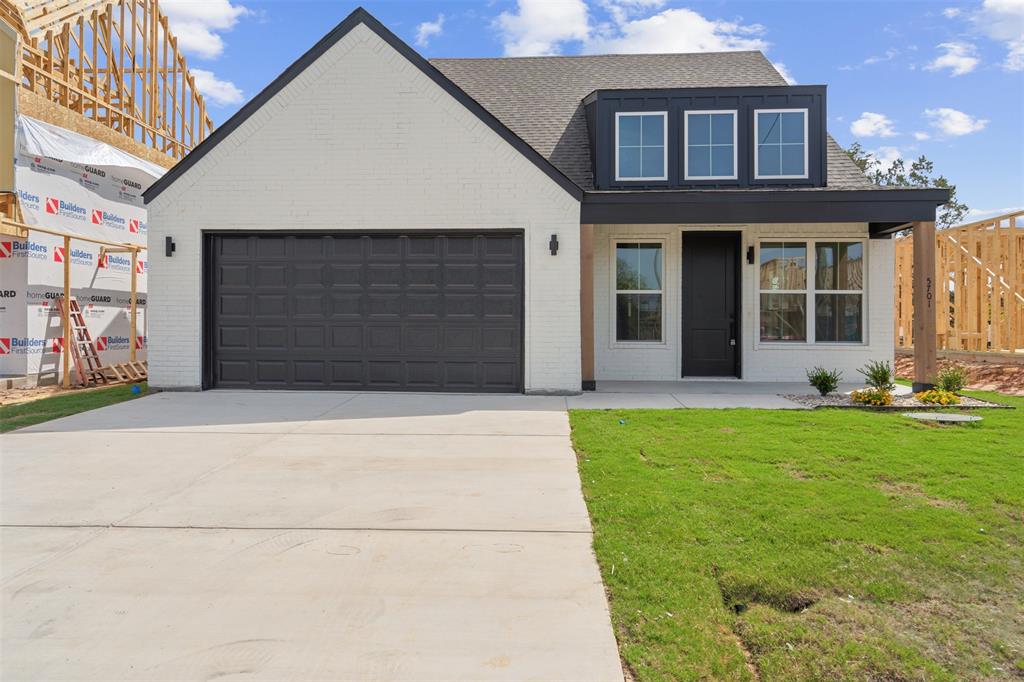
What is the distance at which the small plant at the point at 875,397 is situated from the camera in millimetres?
8945

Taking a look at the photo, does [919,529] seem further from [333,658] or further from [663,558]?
[333,658]

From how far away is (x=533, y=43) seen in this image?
17875 millimetres

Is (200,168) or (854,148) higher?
(854,148)

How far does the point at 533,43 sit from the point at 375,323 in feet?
37.2

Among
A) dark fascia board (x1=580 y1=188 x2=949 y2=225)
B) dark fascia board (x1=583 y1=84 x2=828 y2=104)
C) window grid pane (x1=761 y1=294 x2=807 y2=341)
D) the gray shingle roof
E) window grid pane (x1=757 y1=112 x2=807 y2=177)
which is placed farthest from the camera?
the gray shingle roof

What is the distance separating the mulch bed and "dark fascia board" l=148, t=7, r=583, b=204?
4.69m

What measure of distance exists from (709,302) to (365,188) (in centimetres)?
674

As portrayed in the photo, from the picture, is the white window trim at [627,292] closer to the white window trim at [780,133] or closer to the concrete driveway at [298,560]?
the white window trim at [780,133]

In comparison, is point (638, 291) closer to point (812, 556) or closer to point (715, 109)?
point (715, 109)

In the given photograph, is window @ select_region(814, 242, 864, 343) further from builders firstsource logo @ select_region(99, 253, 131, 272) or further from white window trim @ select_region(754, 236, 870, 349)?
builders firstsource logo @ select_region(99, 253, 131, 272)

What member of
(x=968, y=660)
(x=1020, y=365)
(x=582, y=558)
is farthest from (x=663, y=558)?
(x=1020, y=365)

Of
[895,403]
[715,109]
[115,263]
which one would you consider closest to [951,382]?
[895,403]

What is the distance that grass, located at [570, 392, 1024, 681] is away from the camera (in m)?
2.73

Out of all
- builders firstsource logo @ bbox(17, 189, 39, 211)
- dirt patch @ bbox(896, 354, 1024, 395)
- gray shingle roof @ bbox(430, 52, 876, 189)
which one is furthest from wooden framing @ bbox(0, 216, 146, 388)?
dirt patch @ bbox(896, 354, 1024, 395)
